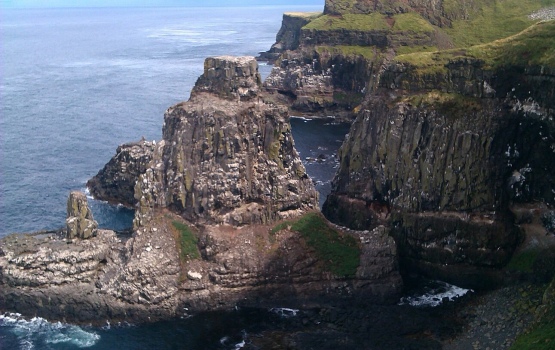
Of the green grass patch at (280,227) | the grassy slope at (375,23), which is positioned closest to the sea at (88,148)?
the green grass patch at (280,227)

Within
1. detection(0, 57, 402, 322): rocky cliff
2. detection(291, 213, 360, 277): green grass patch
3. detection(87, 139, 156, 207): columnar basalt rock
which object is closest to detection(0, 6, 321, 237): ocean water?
detection(87, 139, 156, 207): columnar basalt rock

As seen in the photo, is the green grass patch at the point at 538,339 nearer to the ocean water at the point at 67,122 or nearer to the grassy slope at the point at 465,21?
the ocean water at the point at 67,122

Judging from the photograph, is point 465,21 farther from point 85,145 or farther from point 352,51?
point 85,145

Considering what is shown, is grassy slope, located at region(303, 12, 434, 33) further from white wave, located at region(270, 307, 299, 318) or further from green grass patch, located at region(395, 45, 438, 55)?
white wave, located at region(270, 307, 299, 318)

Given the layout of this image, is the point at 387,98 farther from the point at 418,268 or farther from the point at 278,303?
the point at 278,303

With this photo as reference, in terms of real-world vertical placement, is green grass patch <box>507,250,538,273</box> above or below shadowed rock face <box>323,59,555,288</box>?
below

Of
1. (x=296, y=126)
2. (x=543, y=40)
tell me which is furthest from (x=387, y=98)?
(x=296, y=126)
